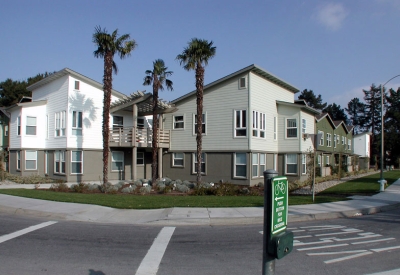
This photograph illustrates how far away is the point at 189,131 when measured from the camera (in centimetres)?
2628

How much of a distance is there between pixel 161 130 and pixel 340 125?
23777 millimetres

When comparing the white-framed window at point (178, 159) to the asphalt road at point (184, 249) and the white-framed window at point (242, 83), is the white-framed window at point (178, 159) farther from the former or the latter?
the asphalt road at point (184, 249)

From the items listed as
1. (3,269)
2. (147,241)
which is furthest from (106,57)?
(3,269)

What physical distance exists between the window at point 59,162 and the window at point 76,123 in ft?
5.98

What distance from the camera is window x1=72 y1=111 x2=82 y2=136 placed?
82.2 feet

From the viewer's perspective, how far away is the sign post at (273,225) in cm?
286

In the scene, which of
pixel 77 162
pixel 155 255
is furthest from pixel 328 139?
pixel 155 255

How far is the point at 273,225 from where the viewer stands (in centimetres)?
293

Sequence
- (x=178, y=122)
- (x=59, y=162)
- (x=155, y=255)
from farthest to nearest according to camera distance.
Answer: (x=178, y=122) → (x=59, y=162) → (x=155, y=255)

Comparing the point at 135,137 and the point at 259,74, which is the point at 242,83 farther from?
the point at 135,137

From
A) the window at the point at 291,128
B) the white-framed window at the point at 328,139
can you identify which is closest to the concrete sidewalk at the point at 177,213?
the window at the point at 291,128

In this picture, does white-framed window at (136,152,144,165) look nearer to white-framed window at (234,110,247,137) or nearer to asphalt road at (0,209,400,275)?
white-framed window at (234,110,247,137)

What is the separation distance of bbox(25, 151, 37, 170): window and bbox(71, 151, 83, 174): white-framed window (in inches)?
181

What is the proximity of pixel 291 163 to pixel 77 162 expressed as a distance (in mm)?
16285
